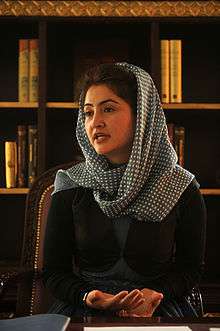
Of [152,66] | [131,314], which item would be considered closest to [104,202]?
[131,314]

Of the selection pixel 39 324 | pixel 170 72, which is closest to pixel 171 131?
pixel 170 72

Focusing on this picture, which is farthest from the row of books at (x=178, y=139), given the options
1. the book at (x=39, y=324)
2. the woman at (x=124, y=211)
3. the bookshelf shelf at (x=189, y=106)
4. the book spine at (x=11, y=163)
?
the book at (x=39, y=324)

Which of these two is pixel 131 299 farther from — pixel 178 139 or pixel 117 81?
pixel 178 139

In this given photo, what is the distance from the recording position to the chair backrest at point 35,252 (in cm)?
159

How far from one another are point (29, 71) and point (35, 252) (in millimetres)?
973

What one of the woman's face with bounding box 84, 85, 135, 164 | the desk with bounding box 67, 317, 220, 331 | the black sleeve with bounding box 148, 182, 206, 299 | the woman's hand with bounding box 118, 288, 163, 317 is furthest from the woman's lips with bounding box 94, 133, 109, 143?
the desk with bounding box 67, 317, 220, 331

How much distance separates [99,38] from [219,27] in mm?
576

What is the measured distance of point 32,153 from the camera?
2.33 metres

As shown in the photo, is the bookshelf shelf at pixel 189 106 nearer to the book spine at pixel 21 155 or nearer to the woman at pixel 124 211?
the book spine at pixel 21 155

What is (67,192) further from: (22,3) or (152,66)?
(22,3)

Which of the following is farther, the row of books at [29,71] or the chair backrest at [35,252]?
the row of books at [29,71]

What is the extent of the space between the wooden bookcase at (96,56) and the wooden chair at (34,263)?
22.3 inches

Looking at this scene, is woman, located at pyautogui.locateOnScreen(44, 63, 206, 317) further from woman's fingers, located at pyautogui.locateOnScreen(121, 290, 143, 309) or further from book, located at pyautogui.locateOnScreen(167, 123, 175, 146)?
book, located at pyautogui.locateOnScreen(167, 123, 175, 146)

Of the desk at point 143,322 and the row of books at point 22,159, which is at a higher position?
the row of books at point 22,159
